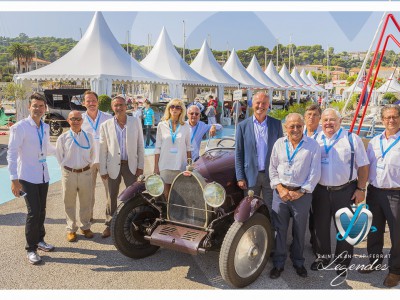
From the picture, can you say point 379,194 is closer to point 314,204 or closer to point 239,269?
point 314,204

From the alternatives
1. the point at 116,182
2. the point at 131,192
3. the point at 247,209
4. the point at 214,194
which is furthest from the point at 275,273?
the point at 116,182

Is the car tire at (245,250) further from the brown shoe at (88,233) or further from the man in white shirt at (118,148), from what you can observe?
the brown shoe at (88,233)

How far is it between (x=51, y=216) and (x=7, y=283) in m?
2.00

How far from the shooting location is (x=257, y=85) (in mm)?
23156

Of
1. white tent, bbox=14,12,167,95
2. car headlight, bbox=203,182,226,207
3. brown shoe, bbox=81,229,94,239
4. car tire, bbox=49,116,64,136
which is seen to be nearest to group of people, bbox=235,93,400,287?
car headlight, bbox=203,182,226,207

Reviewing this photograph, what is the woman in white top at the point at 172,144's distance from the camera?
397 centimetres

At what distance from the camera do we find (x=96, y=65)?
43.3ft

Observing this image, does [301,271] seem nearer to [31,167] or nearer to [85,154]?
[85,154]

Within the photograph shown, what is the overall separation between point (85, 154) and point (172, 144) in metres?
1.10

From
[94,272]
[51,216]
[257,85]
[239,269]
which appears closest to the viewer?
[239,269]

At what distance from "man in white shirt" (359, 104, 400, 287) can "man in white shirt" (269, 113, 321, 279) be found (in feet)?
1.94

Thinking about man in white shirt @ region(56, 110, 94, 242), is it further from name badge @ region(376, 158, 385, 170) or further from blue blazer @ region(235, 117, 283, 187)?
name badge @ region(376, 158, 385, 170)

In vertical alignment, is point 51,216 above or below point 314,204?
below

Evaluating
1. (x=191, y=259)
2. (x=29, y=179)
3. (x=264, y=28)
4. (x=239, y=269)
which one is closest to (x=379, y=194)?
(x=239, y=269)
